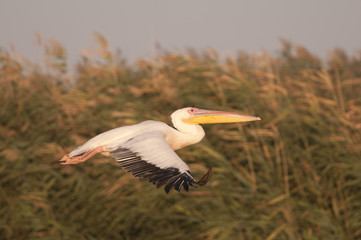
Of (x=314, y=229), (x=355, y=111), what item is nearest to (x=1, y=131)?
(x=314, y=229)

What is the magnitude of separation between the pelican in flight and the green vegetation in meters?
3.13

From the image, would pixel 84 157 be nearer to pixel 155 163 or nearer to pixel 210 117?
pixel 155 163

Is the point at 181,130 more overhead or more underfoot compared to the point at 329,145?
more overhead


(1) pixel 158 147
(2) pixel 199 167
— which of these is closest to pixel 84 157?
(1) pixel 158 147

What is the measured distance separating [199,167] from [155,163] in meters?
3.44

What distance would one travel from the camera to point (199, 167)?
5512 millimetres

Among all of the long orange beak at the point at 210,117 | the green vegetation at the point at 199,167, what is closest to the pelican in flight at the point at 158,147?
the long orange beak at the point at 210,117

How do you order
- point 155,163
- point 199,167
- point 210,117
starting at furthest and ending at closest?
point 199,167 → point 210,117 → point 155,163

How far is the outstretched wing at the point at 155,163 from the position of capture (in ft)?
6.78

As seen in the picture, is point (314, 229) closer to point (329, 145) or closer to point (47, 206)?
point (329, 145)

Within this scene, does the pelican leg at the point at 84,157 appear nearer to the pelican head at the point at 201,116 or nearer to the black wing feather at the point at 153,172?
the black wing feather at the point at 153,172

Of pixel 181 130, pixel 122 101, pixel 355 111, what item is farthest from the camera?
pixel 355 111

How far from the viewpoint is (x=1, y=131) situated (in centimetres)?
689

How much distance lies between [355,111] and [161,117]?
2576mm
